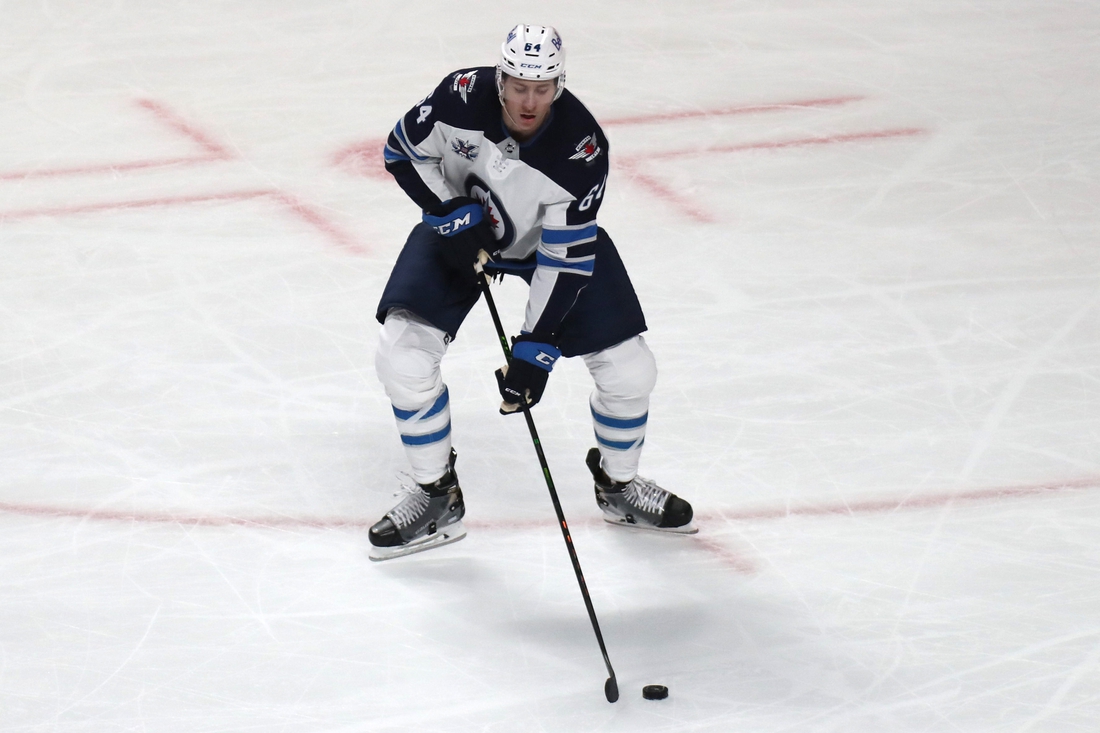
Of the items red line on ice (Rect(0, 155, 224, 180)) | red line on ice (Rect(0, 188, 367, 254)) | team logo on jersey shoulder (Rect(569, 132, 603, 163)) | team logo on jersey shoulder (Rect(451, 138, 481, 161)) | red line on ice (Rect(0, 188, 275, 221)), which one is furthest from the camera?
red line on ice (Rect(0, 155, 224, 180))

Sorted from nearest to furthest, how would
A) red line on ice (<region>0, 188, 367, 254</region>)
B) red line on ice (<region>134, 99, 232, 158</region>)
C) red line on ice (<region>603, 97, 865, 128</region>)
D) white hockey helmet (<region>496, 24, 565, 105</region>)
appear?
white hockey helmet (<region>496, 24, 565, 105</region>) < red line on ice (<region>0, 188, 367, 254</region>) < red line on ice (<region>134, 99, 232, 158</region>) < red line on ice (<region>603, 97, 865, 128</region>)

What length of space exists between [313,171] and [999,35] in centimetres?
380

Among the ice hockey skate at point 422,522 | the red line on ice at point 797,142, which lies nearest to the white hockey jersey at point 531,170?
the ice hockey skate at point 422,522

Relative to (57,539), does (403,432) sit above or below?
above

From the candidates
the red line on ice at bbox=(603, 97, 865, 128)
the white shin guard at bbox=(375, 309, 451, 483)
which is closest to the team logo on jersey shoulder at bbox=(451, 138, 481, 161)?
the white shin guard at bbox=(375, 309, 451, 483)

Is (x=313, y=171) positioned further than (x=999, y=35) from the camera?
No

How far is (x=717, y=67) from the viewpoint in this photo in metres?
6.28

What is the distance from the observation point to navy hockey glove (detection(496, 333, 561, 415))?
2.68 metres

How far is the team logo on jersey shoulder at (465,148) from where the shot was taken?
2748mm

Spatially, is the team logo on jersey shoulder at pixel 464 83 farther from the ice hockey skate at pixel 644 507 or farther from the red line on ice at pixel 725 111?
the red line on ice at pixel 725 111

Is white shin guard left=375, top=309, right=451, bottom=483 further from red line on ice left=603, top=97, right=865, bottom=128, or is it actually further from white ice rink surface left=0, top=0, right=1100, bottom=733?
red line on ice left=603, top=97, right=865, bottom=128

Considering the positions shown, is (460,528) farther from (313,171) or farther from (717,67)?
(717,67)

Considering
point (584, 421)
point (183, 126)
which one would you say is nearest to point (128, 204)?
point (183, 126)

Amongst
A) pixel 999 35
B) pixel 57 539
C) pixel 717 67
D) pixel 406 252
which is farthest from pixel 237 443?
pixel 999 35
